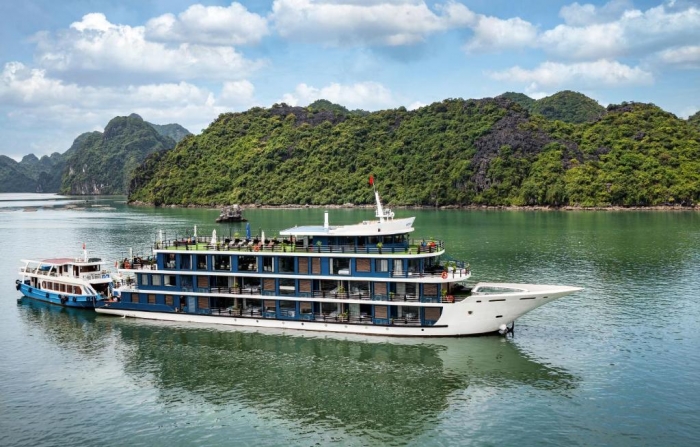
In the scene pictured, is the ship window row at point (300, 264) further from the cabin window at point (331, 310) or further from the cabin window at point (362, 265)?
the cabin window at point (331, 310)

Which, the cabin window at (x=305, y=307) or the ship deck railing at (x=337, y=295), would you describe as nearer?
the ship deck railing at (x=337, y=295)

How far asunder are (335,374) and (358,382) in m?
1.65

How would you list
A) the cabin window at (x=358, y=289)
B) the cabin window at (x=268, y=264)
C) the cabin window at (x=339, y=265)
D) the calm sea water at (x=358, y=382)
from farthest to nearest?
the cabin window at (x=268, y=264) → the cabin window at (x=339, y=265) → the cabin window at (x=358, y=289) → the calm sea water at (x=358, y=382)

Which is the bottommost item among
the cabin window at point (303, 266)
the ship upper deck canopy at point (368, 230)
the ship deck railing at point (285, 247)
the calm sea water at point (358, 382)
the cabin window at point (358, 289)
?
the calm sea water at point (358, 382)

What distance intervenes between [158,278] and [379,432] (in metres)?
23.2

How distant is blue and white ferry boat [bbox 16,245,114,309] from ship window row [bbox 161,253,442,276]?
912 cm

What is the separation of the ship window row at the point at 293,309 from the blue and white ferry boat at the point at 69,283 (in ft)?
16.9

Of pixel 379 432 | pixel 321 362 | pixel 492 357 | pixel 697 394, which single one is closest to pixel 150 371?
pixel 321 362

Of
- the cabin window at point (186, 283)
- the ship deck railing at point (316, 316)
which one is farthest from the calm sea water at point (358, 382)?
the cabin window at point (186, 283)

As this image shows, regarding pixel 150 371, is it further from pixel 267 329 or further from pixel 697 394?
pixel 697 394

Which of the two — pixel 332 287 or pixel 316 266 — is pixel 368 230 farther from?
pixel 332 287

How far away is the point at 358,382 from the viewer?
2908cm

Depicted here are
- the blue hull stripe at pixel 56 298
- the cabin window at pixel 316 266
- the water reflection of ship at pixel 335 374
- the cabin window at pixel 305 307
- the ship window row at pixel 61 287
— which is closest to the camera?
the water reflection of ship at pixel 335 374

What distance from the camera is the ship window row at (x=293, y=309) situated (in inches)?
1379
